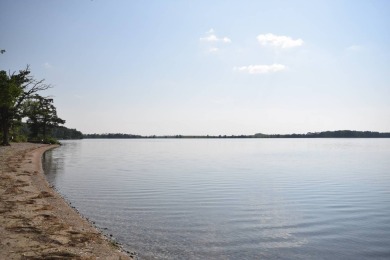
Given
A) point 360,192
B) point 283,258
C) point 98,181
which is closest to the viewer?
point 283,258

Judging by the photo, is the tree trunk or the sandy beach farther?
the tree trunk

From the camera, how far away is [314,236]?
1264 centimetres

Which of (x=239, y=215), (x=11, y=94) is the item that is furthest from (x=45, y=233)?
(x=11, y=94)

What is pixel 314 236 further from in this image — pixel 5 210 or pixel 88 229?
pixel 5 210

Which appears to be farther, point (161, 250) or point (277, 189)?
point (277, 189)

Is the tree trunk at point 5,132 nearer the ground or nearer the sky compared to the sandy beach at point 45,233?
nearer the sky

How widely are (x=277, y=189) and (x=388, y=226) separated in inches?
394

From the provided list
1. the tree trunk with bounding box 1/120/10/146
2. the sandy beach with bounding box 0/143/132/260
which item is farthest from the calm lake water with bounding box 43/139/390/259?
the tree trunk with bounding box 1/120/10/146

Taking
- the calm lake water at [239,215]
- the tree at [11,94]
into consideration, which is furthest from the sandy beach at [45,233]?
the tree at [11,94]

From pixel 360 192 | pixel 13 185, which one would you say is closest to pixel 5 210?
pixel 13 185

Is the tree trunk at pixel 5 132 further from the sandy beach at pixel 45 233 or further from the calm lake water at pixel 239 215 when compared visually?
the sandy beach at pixel 45 233

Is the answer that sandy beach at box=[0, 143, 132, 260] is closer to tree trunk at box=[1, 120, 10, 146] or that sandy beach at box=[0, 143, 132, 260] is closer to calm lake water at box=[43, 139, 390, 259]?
calm lake water at box=[43, 139, 390, 259]

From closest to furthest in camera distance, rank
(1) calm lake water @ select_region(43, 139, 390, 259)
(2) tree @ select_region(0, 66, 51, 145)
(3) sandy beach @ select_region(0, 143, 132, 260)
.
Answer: (3) sandy beach @ select_region(0, 143, 132, 260), (1) calm lake water @ select_region(43, 139, 390, 259), (2) tree @ select_region(0, 66, 51, 145)

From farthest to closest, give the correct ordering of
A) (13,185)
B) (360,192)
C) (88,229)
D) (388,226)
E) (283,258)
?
(360,192), (13,185), (388,226), (88,229), (283,258)
